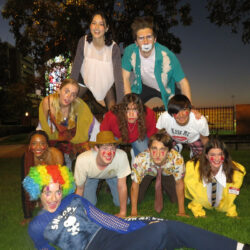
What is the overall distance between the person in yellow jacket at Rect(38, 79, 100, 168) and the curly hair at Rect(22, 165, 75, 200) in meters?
1.72

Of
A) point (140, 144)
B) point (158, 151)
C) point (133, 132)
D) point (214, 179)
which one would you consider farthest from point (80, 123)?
point (214, 179)

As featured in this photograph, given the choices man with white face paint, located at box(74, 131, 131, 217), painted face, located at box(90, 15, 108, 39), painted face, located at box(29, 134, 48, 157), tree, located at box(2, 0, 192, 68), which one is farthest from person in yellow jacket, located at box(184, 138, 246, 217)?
tree, located at box(2, 0, 192, 68)

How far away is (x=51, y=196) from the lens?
2900 millimetres

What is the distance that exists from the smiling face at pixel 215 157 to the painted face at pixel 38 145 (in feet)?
7.62

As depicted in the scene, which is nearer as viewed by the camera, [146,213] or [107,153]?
[107,153]

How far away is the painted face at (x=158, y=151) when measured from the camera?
14.4ft

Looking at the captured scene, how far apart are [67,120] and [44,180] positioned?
1952mm

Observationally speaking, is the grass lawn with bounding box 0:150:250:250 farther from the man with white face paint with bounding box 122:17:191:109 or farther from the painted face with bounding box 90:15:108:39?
the painted face with bounding box 90:15:108:39

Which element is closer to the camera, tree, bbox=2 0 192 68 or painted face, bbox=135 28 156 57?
painted face, bbox=135 28 156 57

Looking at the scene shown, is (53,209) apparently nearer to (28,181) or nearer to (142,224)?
(28,181)

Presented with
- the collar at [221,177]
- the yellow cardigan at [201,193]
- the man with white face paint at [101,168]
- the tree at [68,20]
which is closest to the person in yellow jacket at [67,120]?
the man with white face paint at [101,168]

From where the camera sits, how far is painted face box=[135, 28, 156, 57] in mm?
4773

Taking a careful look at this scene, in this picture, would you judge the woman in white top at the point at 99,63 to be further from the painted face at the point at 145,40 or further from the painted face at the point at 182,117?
the painted face at the point at 182,117

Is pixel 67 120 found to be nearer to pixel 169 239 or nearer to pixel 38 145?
pixel 38 145
